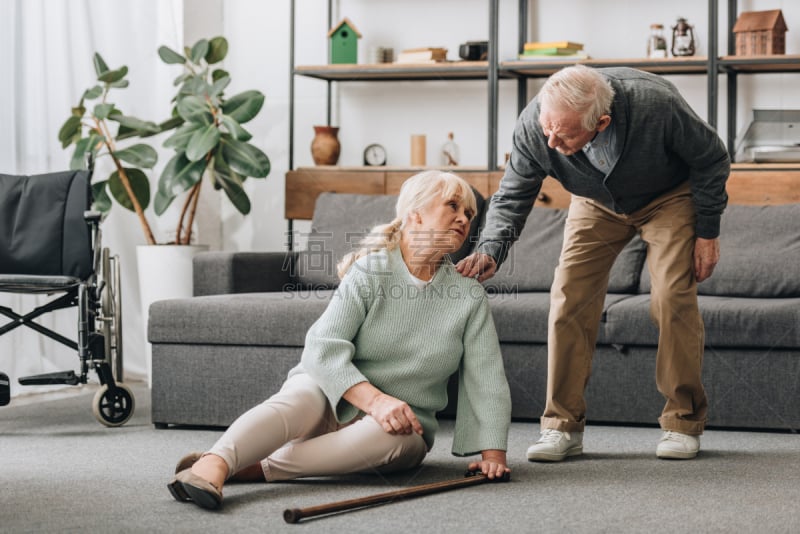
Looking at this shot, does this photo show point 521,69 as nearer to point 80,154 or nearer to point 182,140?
point 182,140

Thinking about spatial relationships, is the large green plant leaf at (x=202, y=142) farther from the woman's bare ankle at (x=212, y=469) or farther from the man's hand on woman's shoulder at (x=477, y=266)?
the woman's bare ankle at (x=212, y=469)

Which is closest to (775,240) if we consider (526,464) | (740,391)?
(740,391)

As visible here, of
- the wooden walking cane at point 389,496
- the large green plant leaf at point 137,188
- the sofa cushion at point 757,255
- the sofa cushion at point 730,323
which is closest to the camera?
the wooden walking cane at point 389,496

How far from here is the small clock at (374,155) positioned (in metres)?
4.69

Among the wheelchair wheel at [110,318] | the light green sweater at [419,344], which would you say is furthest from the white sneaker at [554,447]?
the wheelchair wheel at [110,318]

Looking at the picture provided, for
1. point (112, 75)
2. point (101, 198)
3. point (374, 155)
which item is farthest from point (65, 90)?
point (374, 155)

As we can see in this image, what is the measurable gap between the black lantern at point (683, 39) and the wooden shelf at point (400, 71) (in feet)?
2.61

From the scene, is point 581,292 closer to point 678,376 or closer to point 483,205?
point 678,376

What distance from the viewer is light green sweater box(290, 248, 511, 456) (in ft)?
7.27

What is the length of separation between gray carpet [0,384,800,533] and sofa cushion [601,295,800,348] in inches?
11.0

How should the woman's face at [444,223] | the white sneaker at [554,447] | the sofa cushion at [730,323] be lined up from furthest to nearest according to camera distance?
the sofa cushion at [730,323] → the white sneaker at [554,447] → the woman's face at [444,223]

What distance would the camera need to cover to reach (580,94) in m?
2.24

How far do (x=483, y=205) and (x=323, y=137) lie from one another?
1.10 meters

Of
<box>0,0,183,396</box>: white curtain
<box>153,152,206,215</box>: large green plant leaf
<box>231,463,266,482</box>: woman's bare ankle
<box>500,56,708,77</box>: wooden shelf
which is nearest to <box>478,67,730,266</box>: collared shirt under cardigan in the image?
<box>231,463,266,482</box>: woman's bare ankle
